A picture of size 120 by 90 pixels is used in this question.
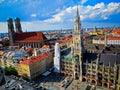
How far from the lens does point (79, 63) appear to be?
79.3 m

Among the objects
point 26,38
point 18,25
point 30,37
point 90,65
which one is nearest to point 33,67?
point 90,65

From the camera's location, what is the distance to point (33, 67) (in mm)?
83312

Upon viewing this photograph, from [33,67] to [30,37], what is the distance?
200 ft

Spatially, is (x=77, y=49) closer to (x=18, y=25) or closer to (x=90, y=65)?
(x=90, y=65)

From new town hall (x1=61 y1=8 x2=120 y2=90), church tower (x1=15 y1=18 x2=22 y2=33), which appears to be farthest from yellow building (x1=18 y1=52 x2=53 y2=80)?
church tower (x1=15 y1=18 x2=22 y2=33)

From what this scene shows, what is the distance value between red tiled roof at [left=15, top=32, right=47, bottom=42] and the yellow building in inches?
1827

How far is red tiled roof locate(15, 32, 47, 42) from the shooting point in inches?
5443

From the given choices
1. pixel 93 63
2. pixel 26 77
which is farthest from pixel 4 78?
pixel 93 63

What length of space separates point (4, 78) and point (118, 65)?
149 ft

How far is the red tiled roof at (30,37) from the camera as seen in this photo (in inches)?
5443

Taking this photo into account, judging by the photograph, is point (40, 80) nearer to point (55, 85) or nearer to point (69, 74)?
point (55, 85)

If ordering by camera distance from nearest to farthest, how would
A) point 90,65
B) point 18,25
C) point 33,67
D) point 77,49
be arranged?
point 90,65 < point 77,49 < point 33,67 < point 18,25

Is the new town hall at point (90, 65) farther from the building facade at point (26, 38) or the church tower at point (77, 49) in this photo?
the building facade at point (26, 38)

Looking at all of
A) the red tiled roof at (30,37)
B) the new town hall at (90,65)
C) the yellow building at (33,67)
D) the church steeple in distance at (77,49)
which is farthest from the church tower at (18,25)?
the church steeple in distance at (77,49)
